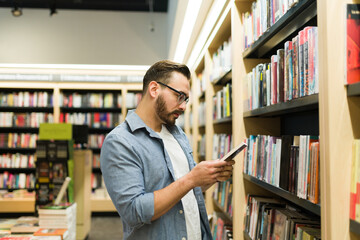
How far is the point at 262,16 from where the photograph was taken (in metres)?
1.84

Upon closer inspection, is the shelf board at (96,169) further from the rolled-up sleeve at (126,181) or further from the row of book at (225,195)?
the rolled-up sleeve at (126,181)

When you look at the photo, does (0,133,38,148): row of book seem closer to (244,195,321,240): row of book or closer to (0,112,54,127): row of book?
(0,112,54,127): row of book

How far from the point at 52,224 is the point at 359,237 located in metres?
3.08

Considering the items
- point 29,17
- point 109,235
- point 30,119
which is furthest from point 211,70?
point 29,17

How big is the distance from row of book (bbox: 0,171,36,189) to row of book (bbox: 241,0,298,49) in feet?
18.4

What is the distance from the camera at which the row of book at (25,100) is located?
21.4 feet

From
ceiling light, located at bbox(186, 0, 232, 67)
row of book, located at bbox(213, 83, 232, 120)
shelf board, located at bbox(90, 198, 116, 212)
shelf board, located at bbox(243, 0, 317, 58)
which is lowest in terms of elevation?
shelf board, located at bbox(90, 198, 116, 212)

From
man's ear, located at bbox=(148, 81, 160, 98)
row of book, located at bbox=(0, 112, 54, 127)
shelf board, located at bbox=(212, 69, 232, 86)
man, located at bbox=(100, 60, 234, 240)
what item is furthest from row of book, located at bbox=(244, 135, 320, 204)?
row of book, located at bbox=(0, 112, 54, 127)

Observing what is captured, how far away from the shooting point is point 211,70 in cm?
346

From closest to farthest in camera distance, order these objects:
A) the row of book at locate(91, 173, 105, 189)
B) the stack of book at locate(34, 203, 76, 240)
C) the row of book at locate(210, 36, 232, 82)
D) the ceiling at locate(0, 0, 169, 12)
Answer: the row of book at locate(210, 36, 232, 82) < the stack of book at locate(34, 203, 76, 240) < the row of book at locate(91, 173, 105, 189) < the ceiling at locate(0, 0, 169, 12)

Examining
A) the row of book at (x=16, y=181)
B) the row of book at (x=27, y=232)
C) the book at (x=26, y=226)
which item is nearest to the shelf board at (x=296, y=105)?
the row of book at (x=27, y=232)

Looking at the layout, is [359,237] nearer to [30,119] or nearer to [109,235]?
[109,235]

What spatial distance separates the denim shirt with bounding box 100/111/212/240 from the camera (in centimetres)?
137

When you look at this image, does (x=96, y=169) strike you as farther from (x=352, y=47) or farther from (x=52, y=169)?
(x=352, y=47)
